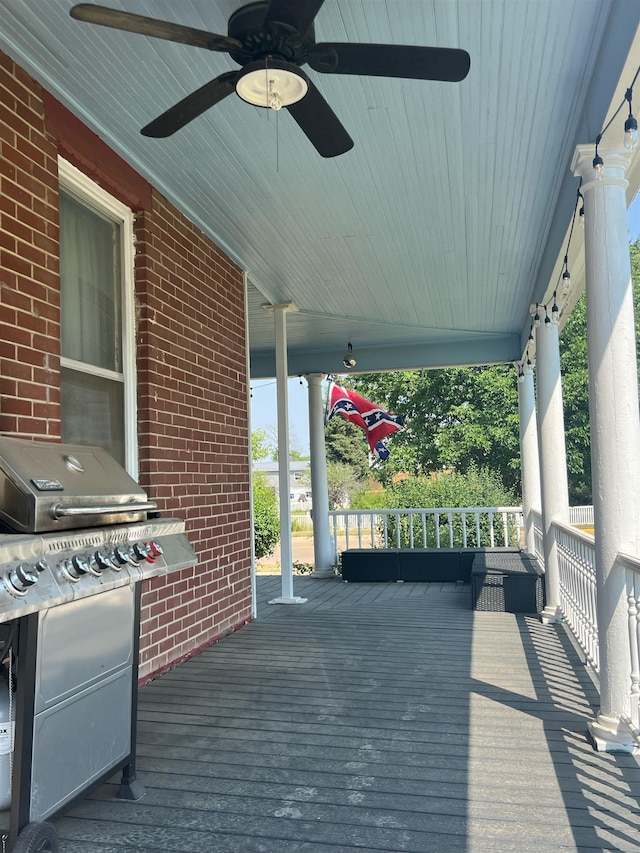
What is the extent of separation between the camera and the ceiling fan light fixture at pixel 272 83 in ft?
7.31

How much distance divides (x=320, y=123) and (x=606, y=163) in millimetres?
1288

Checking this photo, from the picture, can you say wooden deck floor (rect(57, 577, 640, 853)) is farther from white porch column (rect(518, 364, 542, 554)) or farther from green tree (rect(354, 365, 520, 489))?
green tree (rect(354, 365, 520, 489))

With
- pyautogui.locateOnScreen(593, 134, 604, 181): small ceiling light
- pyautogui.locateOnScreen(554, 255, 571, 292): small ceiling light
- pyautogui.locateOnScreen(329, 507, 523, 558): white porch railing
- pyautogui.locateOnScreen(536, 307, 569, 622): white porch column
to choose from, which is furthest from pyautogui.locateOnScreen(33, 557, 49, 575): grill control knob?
pyautogui.locateOnScreen(329, 507, 523, 558): white porch railing

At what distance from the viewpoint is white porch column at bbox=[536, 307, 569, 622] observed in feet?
17.3

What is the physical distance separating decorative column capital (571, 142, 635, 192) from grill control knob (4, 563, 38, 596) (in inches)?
107

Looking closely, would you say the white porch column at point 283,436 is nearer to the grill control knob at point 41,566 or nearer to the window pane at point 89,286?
the window pane at point 89,286

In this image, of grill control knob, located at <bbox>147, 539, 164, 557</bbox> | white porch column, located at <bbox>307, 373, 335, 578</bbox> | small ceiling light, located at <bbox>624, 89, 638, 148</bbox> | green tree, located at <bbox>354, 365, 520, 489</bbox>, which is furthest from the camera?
green tree, located at <bbox>354, 365, 520, 489</bbox>

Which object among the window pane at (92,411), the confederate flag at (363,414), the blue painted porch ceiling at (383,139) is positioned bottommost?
the window pane at (92,411)

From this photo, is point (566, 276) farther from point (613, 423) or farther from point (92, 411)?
point (92, 411)

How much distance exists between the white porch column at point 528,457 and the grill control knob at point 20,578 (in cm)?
667

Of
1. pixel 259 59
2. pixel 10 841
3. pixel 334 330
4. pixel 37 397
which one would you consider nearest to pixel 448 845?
pixel 10 841

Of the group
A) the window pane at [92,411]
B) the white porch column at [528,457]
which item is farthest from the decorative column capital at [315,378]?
the window pane at [92,411]

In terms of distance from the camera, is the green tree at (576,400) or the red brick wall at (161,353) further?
the green tree at (576,400)

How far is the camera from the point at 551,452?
208 inches
